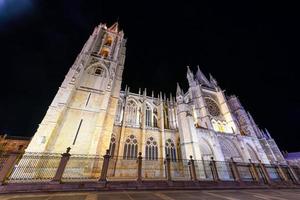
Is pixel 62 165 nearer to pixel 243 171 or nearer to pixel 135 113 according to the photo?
pixel 135 113

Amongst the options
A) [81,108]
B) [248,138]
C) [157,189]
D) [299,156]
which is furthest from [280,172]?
[299,156]

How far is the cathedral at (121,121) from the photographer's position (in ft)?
41.1

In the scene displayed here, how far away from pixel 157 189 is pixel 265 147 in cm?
3106

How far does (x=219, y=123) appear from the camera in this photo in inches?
1068

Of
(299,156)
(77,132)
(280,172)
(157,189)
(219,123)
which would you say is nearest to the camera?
(157,189)

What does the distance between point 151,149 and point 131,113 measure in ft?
23.2

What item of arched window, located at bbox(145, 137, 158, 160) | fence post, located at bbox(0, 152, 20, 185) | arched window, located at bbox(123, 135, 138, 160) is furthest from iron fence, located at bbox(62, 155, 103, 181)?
arched window, located at bbox(145, 137, 158, 160)

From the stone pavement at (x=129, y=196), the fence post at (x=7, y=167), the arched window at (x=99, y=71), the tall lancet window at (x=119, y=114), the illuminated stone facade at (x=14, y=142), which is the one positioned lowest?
the stone pavement at (x=129, y=196)

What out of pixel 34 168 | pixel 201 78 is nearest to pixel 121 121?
pixel 34 168

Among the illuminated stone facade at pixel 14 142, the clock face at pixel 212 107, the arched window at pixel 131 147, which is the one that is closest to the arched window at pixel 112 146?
the arched window at pixel 131 147

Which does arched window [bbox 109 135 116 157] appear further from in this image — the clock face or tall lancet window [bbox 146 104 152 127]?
the clock face

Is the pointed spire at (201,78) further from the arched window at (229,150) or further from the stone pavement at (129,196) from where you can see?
the stone pavement at (129,196)

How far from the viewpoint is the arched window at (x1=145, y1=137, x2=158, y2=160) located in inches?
742

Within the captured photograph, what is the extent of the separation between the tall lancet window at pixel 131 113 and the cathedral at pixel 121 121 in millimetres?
169
